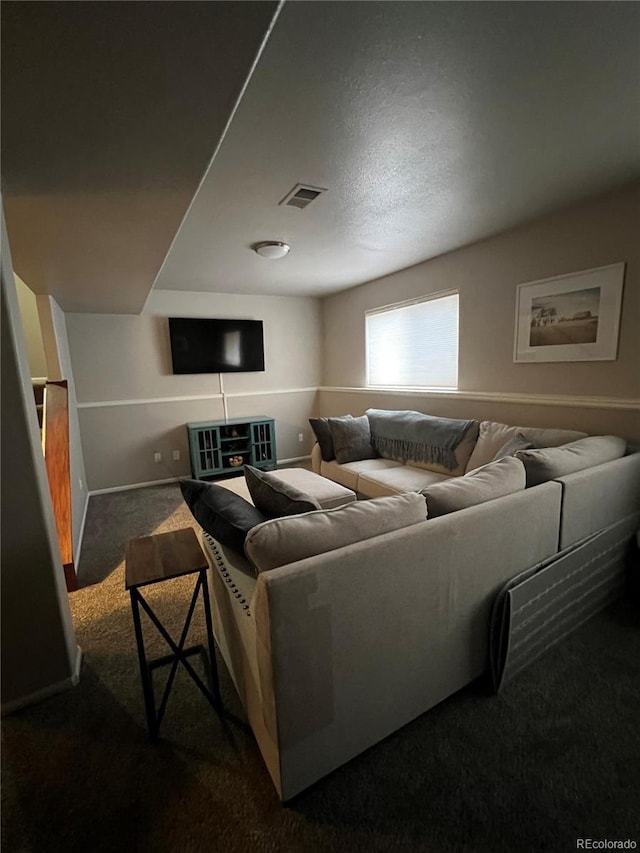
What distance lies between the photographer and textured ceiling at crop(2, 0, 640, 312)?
85 centimetres

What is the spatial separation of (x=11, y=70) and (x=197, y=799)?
2087mm

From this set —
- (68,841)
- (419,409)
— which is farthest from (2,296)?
(419,409)

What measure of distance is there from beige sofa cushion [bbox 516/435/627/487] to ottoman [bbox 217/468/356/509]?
118 cm

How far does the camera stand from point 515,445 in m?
2.44

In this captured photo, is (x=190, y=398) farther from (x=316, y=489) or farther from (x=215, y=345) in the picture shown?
(x=316, y=489)

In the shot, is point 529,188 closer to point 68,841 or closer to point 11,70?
point 11,70

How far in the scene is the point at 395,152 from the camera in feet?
5.92

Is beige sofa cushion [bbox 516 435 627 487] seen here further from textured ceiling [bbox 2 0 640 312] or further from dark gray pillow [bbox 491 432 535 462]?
textured ceiling [bbox 2 0 640 312]

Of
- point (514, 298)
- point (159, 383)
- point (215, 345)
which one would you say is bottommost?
point (159, 383)

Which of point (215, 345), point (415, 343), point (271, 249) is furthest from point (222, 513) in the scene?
point (215, 345)

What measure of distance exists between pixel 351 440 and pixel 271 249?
1843 millimetres

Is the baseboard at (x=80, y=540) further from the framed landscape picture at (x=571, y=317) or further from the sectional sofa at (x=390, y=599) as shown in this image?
the framed landscape picture at (x=571, y=317)

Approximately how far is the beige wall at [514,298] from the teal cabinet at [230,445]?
1.68 m

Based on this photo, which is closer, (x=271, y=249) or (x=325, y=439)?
(x=271, y=249)
